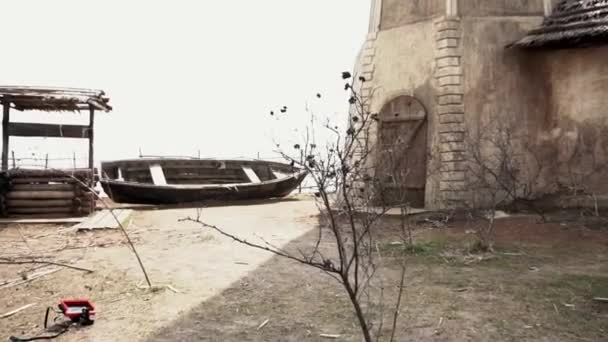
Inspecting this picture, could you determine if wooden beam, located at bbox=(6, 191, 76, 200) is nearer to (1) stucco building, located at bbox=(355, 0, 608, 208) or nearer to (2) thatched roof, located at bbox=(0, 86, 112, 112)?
(2) thatched roof, located at bbox=(0, 86, 112, 112)

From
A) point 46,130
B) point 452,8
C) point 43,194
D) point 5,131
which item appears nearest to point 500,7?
point 452,8

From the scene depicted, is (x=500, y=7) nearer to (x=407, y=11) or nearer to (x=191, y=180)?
(x=407, y=11)

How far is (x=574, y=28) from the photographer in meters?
10.2

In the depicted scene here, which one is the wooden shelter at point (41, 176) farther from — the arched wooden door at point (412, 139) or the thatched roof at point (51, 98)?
the arched wooden door at point (412, 139)

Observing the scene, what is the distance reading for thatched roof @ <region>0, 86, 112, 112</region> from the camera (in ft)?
35.0

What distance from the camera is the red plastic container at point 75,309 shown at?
4027mm

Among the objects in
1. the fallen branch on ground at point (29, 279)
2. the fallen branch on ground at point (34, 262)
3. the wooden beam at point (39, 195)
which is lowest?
Result: the fallen branch on ground at point (29, 279)

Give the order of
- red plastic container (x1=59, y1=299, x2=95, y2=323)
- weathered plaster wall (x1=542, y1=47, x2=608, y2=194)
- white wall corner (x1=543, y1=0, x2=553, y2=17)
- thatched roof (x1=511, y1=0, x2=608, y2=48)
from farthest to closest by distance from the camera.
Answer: white wall corner (x1=543, y1=0, x2=553, y2=17)
weathered plaster wall (x1=542, y1=47, x2=608, y2=194)
thatched roof (x1=511, y1=0, x2=608, y2=48)
red plastic container (x1=59, y1=299, x2=95, y2=323)

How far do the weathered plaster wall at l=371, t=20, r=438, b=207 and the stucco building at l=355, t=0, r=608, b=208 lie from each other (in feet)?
0.09

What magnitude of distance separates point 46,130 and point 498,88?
1081 centimetres

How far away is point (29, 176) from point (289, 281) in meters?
8.21

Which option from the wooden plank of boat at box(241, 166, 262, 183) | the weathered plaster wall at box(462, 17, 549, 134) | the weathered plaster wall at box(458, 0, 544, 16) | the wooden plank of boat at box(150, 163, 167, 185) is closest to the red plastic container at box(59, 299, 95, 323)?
the weathered plaster wall at box(462, 17, 549, 134)

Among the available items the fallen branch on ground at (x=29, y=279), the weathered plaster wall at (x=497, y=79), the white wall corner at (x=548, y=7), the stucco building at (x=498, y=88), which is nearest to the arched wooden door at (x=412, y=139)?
the stucco building at (x=498, y=88)

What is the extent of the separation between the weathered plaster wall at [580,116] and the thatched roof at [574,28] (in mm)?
566
